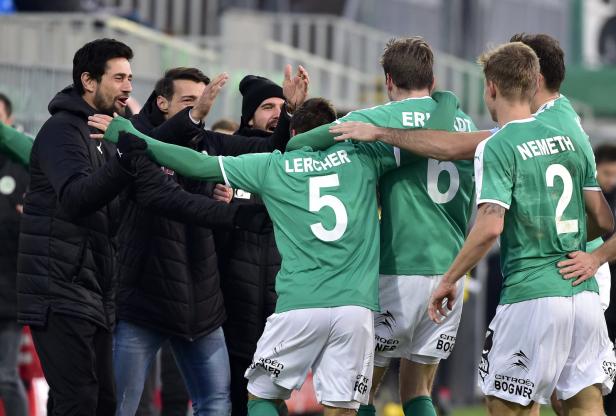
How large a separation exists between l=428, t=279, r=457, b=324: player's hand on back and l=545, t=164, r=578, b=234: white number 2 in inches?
23.4

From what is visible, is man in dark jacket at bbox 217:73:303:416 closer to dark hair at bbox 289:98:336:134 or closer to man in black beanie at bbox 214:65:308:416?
man in black beanie at bbox 214:65:308:416

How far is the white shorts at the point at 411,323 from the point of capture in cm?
758

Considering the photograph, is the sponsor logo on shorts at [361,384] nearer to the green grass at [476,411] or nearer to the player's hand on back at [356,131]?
the player's hand on back at [356,131]

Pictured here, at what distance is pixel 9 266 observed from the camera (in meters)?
10.4

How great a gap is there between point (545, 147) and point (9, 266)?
15.8 feet

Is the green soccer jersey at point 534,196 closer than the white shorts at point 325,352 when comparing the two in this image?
Yes

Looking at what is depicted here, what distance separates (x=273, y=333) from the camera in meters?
7.29

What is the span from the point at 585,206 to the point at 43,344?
2.87 metres

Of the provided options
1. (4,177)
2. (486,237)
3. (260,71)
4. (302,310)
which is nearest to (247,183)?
(302,310)

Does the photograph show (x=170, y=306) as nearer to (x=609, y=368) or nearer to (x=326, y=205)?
(x=326, y=205)

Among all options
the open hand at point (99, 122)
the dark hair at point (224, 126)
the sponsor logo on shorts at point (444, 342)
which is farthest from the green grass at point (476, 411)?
the open hand at point (99, 122)

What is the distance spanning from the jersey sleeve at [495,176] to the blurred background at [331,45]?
5.47 m

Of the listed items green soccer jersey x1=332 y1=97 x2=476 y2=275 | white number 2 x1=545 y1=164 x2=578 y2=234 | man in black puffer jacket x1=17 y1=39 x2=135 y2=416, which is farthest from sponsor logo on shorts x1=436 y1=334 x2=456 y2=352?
man in black puffer jacket x1=17 y1=39 x2=135 y2=416

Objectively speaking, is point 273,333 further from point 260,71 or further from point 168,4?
point 168,4
